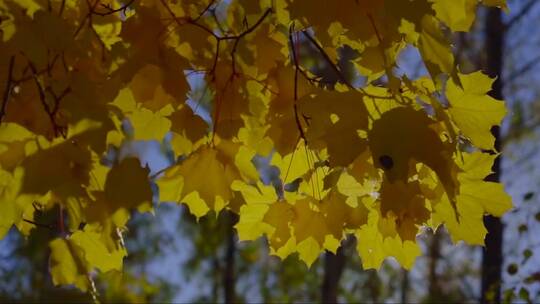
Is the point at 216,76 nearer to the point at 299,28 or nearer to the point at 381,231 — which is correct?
the point at 299,28

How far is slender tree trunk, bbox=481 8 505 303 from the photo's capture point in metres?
3.11

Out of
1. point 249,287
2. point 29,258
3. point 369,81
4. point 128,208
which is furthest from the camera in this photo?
point 249,287

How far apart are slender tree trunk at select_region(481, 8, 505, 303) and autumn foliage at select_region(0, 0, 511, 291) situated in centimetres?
155

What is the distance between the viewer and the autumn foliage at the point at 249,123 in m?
0.99

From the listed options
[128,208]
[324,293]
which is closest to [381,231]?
[128,208]

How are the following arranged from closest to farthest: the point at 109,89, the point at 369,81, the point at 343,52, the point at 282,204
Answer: the point at 109,89 → the point at 369,81 → the point at 282,204 → the point at 343,52

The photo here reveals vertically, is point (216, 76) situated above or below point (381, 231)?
above

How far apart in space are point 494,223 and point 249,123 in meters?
2.28

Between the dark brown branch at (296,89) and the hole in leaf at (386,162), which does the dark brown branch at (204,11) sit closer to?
the dark brown branch at (296,89)

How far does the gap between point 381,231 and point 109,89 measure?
0.49m

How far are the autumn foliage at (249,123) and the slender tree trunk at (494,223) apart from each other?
155cm

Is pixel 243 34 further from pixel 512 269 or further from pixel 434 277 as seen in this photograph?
pixel 434 277

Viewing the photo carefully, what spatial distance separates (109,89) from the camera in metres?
1.14

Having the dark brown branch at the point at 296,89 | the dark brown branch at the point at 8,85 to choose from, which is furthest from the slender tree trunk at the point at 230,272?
the dark brown branch at the point at 8,85
